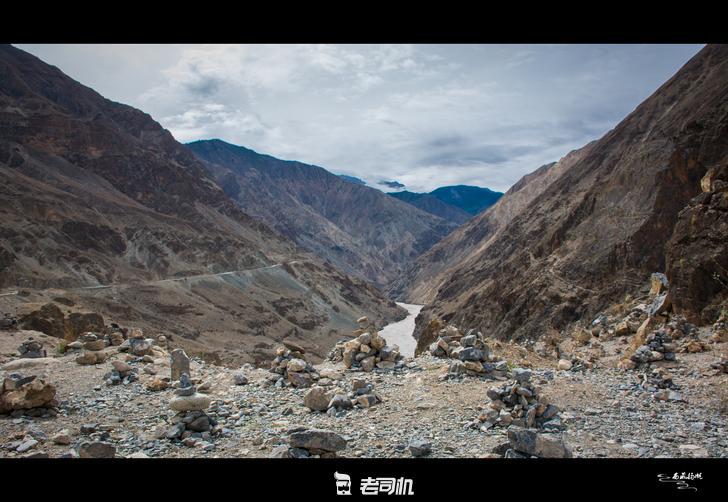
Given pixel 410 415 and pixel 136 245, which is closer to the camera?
pixel 410 415

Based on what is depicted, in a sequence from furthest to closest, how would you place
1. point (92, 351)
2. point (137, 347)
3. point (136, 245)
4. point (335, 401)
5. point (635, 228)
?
point (136, 245) → point (635, 228) → point (137, 347) → point (92, 351) → point (335, 401)

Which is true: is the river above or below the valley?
below

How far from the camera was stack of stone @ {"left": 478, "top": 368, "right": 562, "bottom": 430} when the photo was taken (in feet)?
20.7

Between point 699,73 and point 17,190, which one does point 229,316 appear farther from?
point 699,73

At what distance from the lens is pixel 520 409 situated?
21.7 ft

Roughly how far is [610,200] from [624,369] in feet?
124

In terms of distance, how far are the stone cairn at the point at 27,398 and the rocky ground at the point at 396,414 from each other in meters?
0.11

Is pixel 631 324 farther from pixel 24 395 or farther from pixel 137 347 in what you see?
pixel 24 395

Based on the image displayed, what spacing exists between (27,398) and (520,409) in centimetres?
800

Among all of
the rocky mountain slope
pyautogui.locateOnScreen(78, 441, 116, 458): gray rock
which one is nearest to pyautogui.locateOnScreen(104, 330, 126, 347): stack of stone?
pyautogui.locateOnScreen(78, 441, 116, 458): gray rock

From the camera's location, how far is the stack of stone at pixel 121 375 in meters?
9.35

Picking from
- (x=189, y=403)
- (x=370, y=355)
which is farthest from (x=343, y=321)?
(x=189, y=403)

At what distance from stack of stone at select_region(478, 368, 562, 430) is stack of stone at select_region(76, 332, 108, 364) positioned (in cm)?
934

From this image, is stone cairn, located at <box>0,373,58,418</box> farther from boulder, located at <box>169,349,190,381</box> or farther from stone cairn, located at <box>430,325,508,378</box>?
stone cairn, located at <box>430,325,508,378</box>
